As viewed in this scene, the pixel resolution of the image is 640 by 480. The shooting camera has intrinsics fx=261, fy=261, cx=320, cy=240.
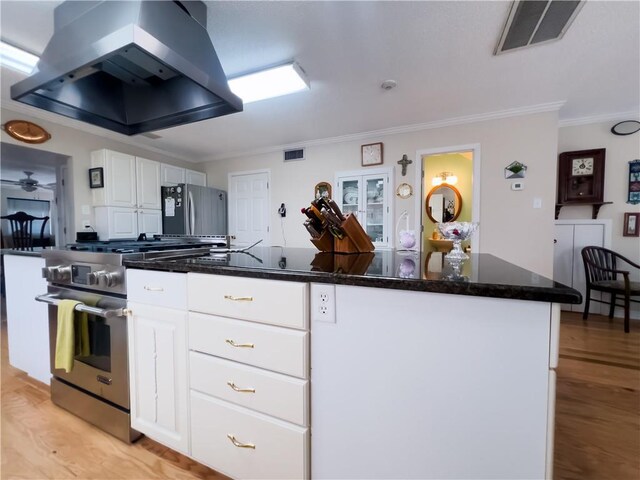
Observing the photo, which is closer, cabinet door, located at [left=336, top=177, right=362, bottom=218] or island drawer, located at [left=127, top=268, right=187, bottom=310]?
island drawer, located at [left=127, top=268, right=187, bottom=310]

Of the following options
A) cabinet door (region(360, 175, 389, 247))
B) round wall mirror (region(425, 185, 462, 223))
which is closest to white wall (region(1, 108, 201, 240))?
cabinet door (region(360, 175, 389, 247))

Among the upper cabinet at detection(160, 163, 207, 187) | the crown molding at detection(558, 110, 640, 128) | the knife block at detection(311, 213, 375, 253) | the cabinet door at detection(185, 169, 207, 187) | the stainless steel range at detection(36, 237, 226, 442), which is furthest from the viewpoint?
the cabinet door at detection(185, 169, 207, 187)

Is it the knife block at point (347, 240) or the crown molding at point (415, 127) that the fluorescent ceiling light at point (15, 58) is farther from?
the crown molding at point (415, 127)

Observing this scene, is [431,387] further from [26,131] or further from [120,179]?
[26,131]

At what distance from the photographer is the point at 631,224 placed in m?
3.06

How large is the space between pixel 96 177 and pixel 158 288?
10.5 feet

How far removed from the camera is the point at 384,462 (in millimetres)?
809

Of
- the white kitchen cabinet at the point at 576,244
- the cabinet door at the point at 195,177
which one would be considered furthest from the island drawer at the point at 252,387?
the cabinet door at the point at 195,177

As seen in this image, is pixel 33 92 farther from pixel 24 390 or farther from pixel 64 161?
pixel 64 161

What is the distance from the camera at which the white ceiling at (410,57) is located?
1.62 m

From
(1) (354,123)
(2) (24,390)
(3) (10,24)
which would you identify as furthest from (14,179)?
(1) (354,123)

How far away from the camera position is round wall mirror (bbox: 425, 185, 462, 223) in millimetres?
4469

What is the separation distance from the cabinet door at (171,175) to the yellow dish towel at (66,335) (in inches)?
124

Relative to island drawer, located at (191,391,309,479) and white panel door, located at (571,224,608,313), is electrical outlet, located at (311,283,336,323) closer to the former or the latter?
island drawer, located at (191,391,309,479)
